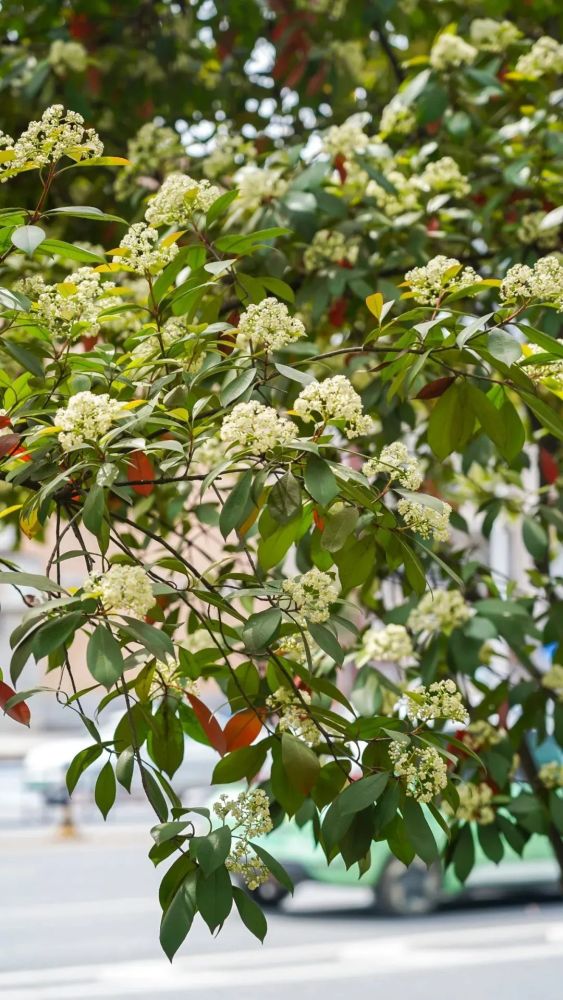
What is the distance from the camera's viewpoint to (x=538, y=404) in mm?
1144

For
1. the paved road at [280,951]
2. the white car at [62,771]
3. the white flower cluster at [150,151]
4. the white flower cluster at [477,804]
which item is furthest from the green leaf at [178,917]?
the white car at [62,771]

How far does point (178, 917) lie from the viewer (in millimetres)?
1037

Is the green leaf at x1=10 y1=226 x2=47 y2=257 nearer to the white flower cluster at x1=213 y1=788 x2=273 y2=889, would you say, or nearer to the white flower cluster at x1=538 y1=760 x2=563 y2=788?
the white flower cluster at x1=213 y1=788 x2=273 y2=889

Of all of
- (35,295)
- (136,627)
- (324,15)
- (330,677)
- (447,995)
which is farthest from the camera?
(447,995)

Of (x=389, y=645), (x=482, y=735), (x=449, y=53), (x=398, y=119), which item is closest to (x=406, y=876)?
(x=482, y=735)

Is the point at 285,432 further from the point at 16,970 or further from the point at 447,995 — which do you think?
the point at 16,970

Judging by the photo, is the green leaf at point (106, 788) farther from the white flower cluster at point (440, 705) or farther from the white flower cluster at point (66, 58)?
the white flower cluster at point (66, 58)

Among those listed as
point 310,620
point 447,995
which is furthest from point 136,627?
point 447,995

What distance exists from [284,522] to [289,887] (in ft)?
1.15

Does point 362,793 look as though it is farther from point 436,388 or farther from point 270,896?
point 270,896

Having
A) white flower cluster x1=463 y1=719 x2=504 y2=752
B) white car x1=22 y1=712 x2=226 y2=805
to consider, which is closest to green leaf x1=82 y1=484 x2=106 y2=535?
white flower cluster x1=463 y1=719 x2=504 y2=752

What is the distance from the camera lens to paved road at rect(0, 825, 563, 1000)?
236 inches

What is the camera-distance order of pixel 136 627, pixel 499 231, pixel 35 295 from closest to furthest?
pixel 136 627 → pixel 35 295 → pixel 499 231

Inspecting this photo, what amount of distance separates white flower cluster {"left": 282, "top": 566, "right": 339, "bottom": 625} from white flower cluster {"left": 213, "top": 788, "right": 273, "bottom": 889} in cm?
17
